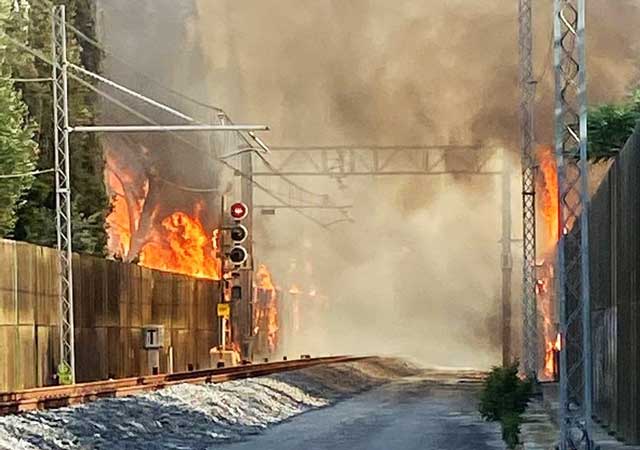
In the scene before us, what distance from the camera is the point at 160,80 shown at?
219 feet

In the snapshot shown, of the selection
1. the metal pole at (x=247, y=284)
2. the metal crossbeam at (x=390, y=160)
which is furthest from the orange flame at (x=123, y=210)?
the metal pole at (x=247, y=284)

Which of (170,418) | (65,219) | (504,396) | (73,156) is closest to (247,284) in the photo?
(73,156)

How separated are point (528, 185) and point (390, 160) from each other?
19590 millimetres

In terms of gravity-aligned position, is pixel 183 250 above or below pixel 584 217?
below

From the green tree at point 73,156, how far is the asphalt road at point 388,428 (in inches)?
457

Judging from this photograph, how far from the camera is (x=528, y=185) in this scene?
4159cm

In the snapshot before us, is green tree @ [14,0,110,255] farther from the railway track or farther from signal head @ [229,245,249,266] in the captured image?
signal head @ [229,245,249,266]

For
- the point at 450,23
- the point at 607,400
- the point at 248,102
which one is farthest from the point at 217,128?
the point at 248,102

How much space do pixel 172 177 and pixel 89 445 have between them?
49913 millimetres

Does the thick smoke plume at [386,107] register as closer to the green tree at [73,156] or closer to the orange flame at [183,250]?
the orange flame at [183,250]

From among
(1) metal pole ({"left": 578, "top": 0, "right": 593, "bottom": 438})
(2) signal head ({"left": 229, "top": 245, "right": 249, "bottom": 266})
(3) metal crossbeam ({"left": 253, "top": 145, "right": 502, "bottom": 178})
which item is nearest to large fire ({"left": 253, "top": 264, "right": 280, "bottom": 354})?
(3) metal crossbeam ({"left": 253, "top": 145, "right": 502, "bottom": 178})

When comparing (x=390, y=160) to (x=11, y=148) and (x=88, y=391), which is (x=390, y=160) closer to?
(x=11, y=148)

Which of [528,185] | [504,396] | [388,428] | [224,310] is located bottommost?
[388,428]

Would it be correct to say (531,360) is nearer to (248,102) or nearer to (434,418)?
(434,418)
